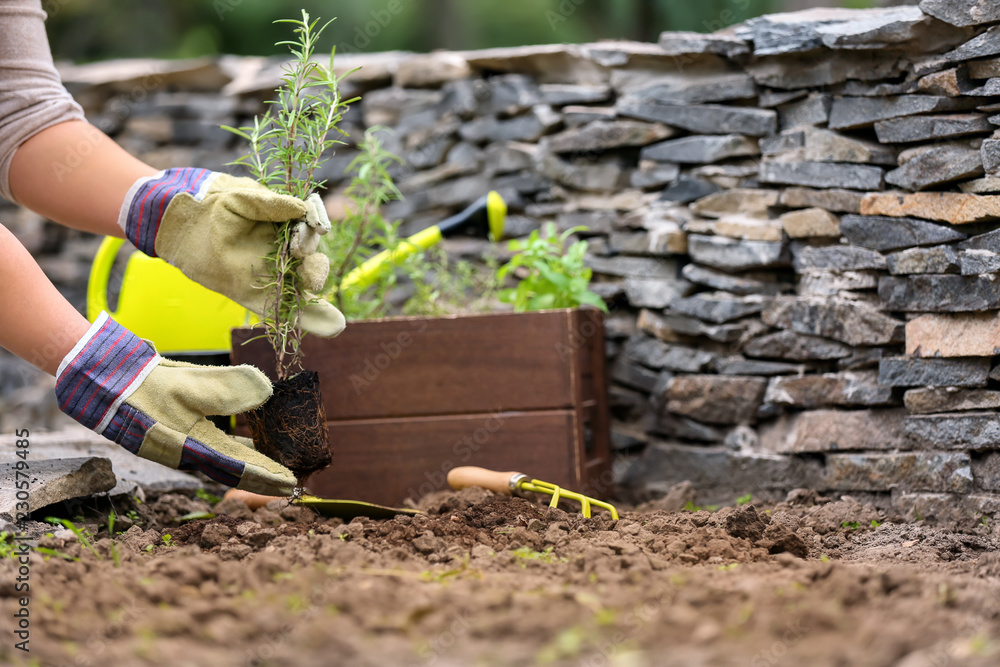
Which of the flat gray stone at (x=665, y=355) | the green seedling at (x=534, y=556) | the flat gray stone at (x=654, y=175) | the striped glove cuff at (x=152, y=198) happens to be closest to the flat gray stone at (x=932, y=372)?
the flat gray stone at (x=665, y=355)

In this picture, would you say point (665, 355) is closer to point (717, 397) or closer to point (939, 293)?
point (717, 397)

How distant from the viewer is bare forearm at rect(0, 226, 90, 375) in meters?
1.36

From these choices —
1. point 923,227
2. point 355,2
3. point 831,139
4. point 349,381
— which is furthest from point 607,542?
point 355,2

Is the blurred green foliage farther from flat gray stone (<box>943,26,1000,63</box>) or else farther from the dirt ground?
the dirt ground

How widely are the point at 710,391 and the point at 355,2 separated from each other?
5.95 m

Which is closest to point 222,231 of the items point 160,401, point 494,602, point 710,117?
point 160,401

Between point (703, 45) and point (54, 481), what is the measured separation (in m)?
1.83

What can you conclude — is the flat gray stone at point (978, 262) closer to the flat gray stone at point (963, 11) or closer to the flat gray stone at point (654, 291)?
the flat gray stone at point (963, 11)

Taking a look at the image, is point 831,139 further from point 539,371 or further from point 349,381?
point 349,381

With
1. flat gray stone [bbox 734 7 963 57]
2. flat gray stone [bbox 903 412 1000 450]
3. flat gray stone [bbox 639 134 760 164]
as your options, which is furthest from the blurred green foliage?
flat gray stone [bbox 903 412 1000 450]

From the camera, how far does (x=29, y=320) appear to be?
53.8 inches

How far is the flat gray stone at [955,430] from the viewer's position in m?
1.66

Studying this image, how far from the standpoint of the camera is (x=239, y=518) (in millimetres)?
1539

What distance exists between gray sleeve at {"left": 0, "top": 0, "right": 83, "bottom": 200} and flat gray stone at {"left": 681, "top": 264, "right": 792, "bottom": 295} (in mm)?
1553
